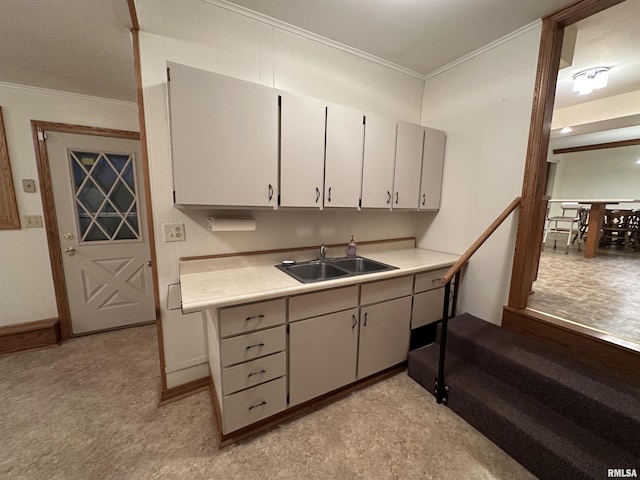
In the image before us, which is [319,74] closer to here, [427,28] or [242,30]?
[242,30]

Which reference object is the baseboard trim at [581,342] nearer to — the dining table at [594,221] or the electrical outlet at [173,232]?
the electrical outlet at [173,232]

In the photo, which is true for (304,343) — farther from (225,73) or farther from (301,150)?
(225,73)

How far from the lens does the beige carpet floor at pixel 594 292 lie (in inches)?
77.3

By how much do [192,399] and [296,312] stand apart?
1.09 metres

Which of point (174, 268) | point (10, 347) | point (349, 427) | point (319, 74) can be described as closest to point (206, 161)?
point (174, 268)

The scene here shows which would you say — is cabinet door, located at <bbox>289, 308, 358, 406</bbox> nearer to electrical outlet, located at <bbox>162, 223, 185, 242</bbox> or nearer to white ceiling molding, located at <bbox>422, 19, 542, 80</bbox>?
electrical outlet, located at <bbox>162, 223, 185, 242</bbox>

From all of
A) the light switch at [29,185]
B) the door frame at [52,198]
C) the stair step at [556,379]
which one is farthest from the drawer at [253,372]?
the light switch at [29,185]

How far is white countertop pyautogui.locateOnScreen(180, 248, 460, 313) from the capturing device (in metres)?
1.28

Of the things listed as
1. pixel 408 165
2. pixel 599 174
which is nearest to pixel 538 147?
pixel 408 165

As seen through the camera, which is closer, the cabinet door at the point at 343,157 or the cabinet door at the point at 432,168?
the cabinet door at the point at 343,157

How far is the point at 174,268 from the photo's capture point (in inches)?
68.7

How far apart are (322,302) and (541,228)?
1.97m

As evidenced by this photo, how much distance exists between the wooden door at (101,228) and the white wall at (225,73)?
1.41 meters

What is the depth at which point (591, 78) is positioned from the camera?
2.68 m
